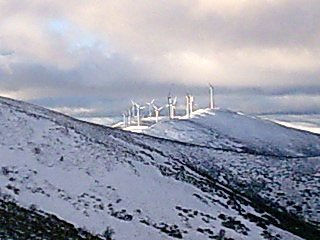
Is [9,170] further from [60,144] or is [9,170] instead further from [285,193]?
[285,193]

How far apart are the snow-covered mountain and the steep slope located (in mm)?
43757

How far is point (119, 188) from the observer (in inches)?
1428

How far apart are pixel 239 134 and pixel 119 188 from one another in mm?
67621

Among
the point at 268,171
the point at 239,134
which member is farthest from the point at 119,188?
the point at 239,134

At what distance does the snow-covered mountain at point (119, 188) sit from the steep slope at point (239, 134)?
43.8m

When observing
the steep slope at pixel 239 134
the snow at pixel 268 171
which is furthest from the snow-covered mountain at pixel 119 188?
the steep slope at pixel 239 134

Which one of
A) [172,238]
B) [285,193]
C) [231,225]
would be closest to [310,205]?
[285,193]

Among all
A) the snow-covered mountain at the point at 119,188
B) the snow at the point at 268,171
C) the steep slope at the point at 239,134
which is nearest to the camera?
the snow-covered mountain at the point at 119,188

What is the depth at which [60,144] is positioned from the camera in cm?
3991

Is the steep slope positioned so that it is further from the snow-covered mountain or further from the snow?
the snow-covered mountain

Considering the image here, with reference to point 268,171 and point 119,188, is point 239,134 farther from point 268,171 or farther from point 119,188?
point 119,188

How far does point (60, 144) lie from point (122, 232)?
11.0 m

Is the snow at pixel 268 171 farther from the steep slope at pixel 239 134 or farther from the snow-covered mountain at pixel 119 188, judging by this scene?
the snow-covered mountain at pixel 119 188

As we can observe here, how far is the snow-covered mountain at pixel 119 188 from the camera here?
31.9 m
